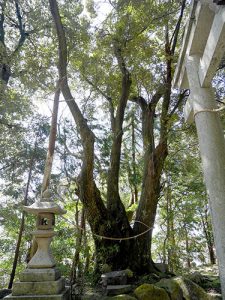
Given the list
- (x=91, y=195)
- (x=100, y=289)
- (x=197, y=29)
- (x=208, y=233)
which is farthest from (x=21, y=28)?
(x=208, y=233)

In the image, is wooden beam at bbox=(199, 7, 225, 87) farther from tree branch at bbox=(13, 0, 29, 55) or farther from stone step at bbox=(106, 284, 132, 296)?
tree branch at bbox=(13, 0, 29, 55)

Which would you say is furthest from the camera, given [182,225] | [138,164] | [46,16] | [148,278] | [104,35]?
[182,225]

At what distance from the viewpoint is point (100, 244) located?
5.84 m

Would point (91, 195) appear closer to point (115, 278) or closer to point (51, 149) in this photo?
point (51, 149)

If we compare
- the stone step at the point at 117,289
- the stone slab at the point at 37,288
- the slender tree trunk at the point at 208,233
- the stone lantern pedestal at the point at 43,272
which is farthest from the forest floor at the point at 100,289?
the slender tree trunk at the point at 208,233

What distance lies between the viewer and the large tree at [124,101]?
577 centimetres

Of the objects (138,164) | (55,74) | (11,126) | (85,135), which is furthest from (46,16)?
(138,164)

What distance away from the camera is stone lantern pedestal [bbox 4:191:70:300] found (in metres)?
3.62

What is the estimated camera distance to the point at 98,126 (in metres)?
9.03

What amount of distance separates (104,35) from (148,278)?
6.29 m

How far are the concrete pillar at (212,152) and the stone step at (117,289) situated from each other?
10.3ft

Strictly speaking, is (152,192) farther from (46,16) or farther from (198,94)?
(46,16)

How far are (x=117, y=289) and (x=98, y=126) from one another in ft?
18.2

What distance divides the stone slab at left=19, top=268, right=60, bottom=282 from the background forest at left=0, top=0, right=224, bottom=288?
663 millimetres
